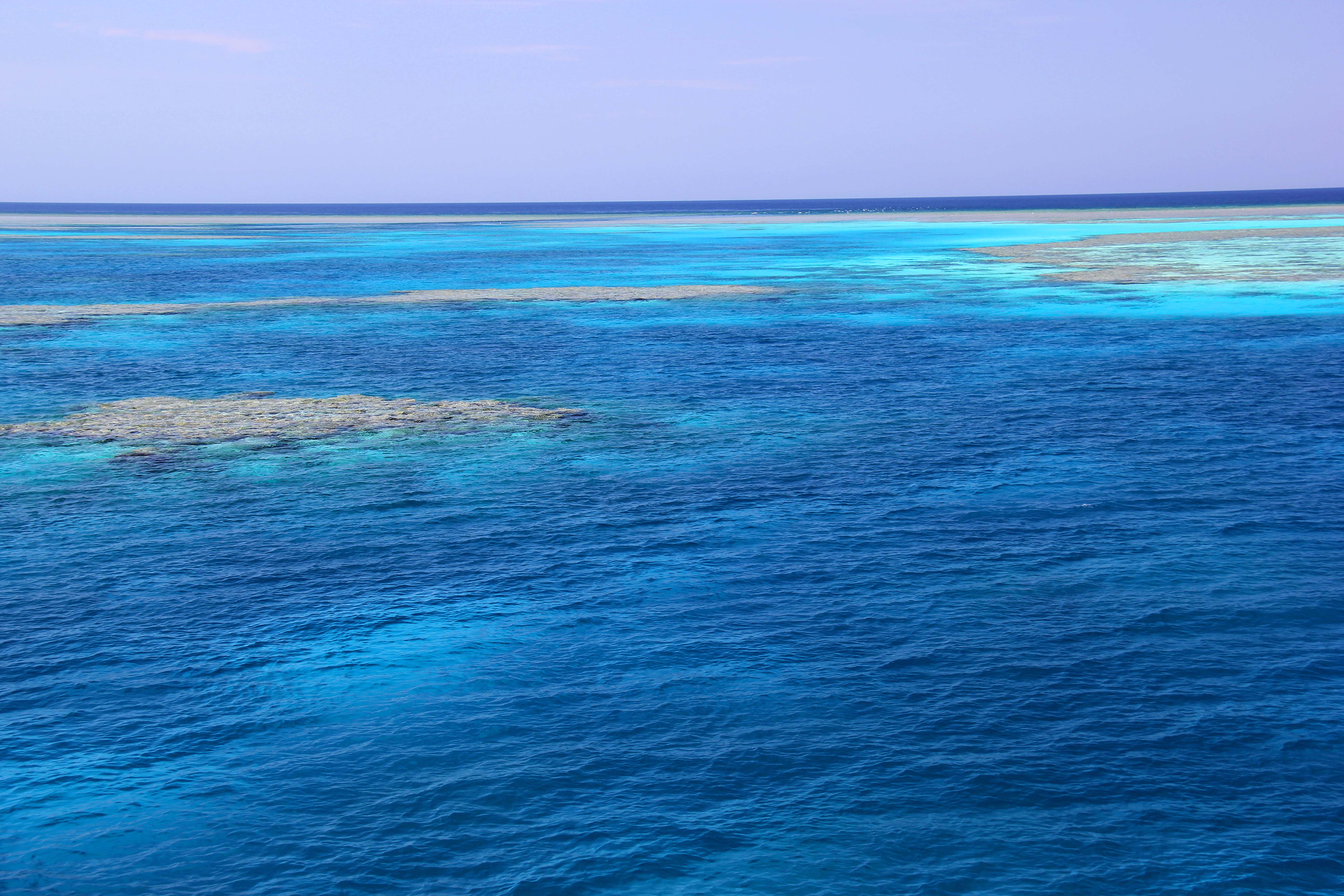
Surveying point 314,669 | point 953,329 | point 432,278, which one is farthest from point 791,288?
point 314,669

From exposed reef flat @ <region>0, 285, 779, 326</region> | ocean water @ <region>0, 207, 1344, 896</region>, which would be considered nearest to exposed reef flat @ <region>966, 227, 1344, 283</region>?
exposed reef flat @ <region>0, 285, 779, 326</region>

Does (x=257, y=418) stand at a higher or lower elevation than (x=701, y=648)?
higher

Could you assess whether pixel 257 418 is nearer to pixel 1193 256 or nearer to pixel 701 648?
pixel 701 648

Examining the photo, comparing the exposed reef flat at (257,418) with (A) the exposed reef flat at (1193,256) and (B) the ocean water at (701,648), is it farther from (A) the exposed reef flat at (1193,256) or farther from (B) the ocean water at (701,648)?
(A) the exposed reef flat at (1193,256)

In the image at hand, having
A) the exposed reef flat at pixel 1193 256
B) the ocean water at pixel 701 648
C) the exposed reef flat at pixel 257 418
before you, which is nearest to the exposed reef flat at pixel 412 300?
the exposed reef flat at pixel 1193 256

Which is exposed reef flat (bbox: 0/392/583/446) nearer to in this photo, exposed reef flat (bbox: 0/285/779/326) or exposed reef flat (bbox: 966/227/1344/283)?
exposed reef flat (bbox: 0/285/779/326)

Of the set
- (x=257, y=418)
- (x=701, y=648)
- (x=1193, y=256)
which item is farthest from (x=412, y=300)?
(x=1193, y=256)
